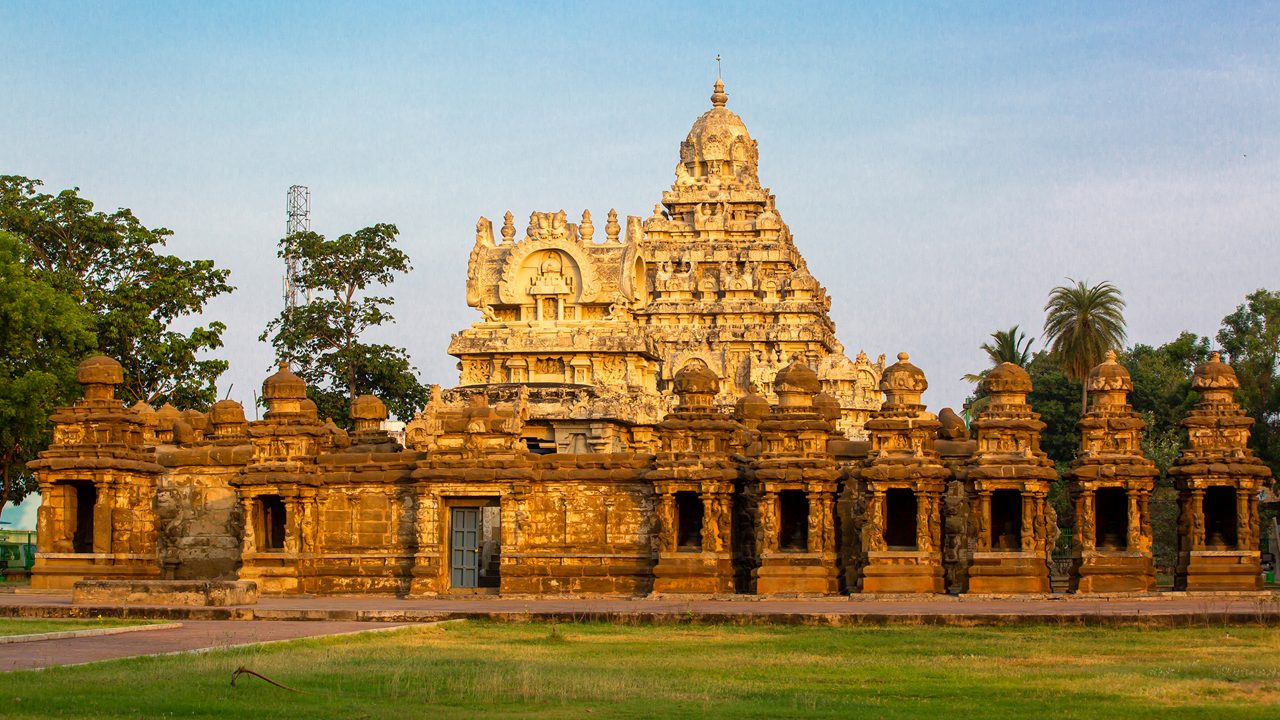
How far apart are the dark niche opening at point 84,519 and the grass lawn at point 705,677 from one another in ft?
58.1

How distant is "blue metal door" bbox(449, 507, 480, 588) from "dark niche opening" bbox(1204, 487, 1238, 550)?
15.1m

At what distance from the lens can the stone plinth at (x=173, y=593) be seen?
110ft

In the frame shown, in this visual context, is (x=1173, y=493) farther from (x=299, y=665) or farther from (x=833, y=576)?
(x=299, y=665)

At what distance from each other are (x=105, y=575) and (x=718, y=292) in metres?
39.6

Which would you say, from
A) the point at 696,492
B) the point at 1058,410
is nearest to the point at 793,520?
the point at 696,492

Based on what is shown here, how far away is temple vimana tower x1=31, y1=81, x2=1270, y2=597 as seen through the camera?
38125 millimetres

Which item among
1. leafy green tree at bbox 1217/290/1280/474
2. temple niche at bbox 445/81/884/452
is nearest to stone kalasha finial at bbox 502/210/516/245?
temple niche at bbox 445/81/884/452

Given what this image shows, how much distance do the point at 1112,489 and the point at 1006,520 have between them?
7.39 feet

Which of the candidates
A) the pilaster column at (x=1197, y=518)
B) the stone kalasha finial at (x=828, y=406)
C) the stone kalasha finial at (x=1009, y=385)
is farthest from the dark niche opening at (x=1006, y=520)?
the stone kalasha finial at (x=828, y=406)

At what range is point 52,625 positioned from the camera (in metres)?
30.2

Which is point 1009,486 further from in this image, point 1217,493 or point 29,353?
point 29,353

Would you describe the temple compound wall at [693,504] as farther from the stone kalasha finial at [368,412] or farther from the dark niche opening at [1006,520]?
the stone kalasha finial at [368,412]

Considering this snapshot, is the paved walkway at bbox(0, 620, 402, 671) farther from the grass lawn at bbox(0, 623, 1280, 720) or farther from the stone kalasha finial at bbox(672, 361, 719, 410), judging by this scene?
the stone kalasha finial at bbox(672, 361, 719, 410)

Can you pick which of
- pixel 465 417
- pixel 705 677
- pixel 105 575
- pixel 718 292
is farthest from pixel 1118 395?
pixel 718 292
